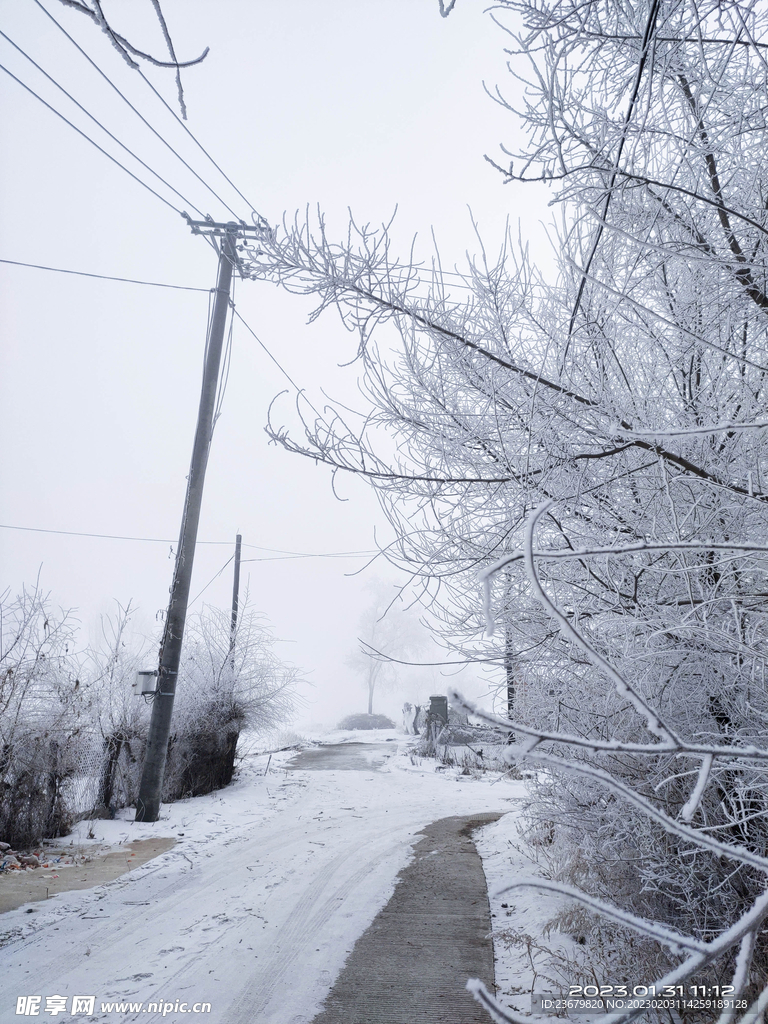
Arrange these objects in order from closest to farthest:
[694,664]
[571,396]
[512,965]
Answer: [571,396], [694,664], [512,965]

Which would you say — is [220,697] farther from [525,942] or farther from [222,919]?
[525,942]

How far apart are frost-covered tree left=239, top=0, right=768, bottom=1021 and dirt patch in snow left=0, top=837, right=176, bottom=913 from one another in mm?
4129

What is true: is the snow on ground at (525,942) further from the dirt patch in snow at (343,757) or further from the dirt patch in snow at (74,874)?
the dirt patch in snow at (343,757)

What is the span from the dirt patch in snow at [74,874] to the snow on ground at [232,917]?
17cm

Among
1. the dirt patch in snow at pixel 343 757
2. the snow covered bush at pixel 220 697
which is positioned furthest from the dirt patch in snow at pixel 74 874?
the dirt patch in snow at pixel 343 757

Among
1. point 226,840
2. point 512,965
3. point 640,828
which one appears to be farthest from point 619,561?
point 226,840

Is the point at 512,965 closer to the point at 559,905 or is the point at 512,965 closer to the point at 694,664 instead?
the point at 559,905

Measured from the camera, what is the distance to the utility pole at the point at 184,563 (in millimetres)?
7527

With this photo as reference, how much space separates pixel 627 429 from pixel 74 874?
19.2 ft

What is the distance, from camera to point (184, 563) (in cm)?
797

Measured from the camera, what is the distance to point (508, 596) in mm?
3055

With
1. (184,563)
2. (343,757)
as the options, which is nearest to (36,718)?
(184,563)

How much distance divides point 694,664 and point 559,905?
2.88 m

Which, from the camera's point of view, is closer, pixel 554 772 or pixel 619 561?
pixel 619 561
